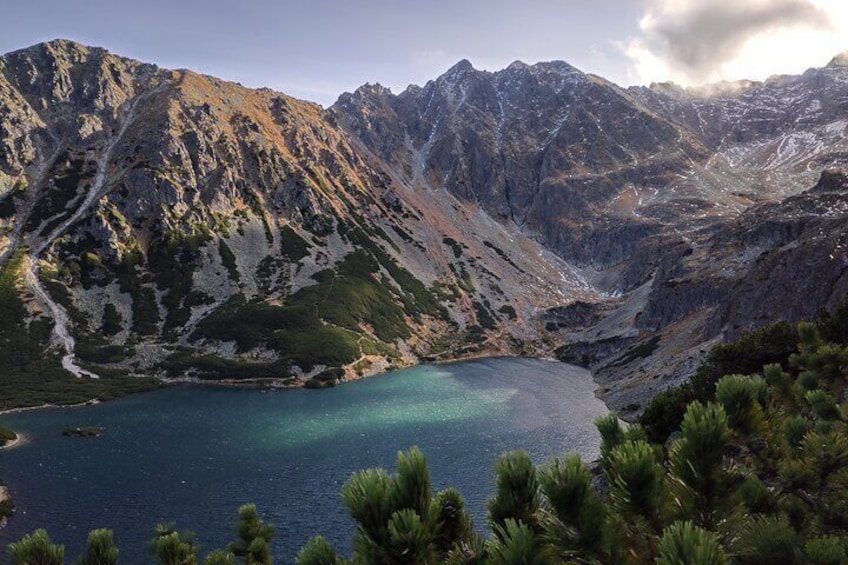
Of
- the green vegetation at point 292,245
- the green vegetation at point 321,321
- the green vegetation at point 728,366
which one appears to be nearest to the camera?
the green vegetation at point 728,366

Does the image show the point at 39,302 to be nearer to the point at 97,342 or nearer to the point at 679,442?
the point at 97,342

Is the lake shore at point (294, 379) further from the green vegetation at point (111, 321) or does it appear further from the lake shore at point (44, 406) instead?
the green vegetation at point (111, 321)

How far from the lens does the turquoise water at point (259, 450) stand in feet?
166

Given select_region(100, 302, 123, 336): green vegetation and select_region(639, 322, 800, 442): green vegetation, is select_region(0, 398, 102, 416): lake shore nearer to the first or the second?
select_region(100, 302, 123, 336): green vegetation

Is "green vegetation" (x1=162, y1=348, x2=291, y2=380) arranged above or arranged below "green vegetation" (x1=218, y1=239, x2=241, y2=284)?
below

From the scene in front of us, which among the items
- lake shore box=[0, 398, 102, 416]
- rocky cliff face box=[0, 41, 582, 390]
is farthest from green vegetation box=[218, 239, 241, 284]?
lake shore box=[0, 398, 102, 416]

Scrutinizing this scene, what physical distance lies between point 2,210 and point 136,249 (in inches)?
1614

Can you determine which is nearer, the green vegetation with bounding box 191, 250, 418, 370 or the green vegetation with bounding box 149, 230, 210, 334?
the green vegetation with bounding box 191, 250, 418, 370

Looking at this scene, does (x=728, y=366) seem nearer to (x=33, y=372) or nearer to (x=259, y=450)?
(x=259, y=450)

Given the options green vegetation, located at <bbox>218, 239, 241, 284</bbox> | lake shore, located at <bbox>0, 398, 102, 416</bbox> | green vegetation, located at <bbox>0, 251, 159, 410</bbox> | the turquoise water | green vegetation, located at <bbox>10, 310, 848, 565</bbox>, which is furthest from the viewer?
green vegetation, located at <bbox>218, 239, 241, 284</bbox>

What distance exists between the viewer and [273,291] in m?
163

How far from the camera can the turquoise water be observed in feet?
166

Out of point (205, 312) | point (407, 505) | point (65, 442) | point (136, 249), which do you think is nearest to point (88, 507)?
point (65, 442)

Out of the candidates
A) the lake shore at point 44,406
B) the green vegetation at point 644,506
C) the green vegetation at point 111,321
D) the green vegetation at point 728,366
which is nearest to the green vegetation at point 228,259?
the green vegetation at point 111,321
